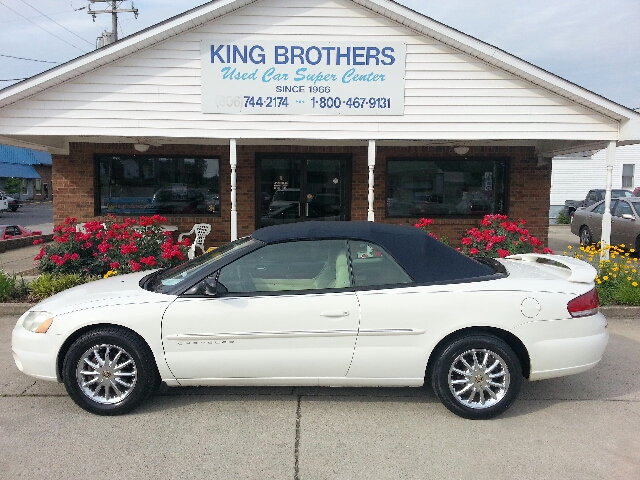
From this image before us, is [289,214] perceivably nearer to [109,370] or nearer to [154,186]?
[154,186]

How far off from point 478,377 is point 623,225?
427 inches

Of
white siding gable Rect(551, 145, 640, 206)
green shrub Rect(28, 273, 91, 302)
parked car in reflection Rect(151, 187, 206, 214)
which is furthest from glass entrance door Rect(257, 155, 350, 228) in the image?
white siding gable Rect(551, 145, 640, 206)

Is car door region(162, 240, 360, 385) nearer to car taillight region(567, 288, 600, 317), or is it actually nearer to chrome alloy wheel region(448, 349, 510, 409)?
chrome alloy wheel region(448, 349, 510, 409)

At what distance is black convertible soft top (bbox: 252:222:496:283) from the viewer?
392 cm

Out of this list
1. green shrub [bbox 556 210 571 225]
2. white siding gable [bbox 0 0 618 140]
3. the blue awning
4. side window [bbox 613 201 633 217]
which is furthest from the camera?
the blue awning

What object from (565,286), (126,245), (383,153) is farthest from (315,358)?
(383,153)

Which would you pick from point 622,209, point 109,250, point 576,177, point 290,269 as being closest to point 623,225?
point 622,209

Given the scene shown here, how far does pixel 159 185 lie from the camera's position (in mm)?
11039

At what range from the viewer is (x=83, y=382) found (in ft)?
→ 12.4

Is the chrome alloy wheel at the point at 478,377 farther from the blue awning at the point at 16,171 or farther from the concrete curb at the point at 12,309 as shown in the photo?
the blue awning at the point at 16,171

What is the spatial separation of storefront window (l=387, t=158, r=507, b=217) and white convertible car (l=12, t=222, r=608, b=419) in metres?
7.42

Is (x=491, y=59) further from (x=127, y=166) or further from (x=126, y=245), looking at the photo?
(x=127, y=166)

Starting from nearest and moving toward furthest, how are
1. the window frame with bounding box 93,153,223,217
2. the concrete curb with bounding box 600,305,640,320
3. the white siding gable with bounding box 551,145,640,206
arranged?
the concrete curb with bounding box 600,305,640,320
the window frame with bounding box 93,153,223,217
the white siding gable with bounding box 551,145,640,206

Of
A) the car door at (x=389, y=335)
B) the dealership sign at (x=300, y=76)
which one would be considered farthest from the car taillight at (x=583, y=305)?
the dealership sign at (x=300, y=76)
